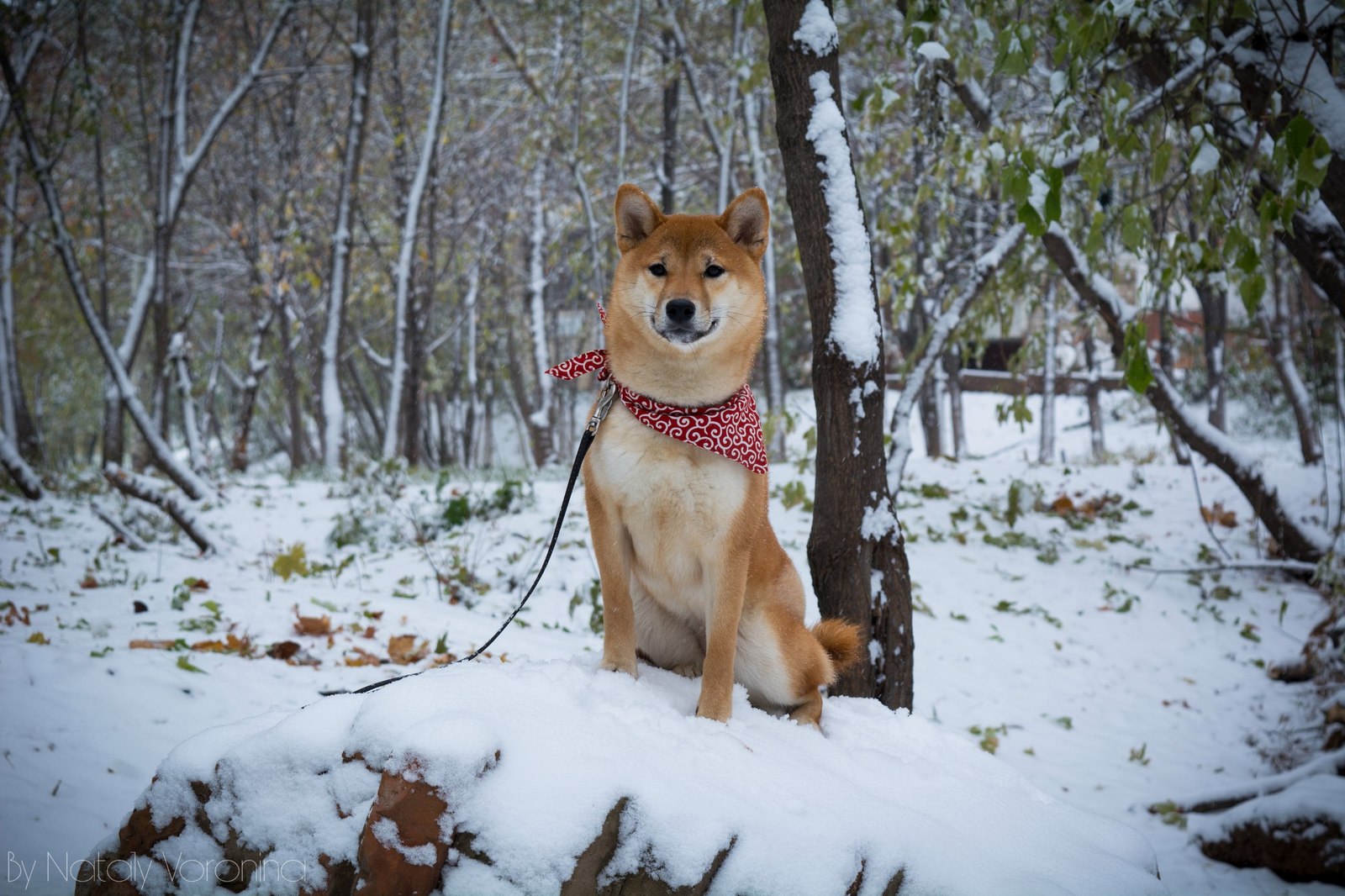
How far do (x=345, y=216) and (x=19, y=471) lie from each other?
426cm

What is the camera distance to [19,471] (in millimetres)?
7574

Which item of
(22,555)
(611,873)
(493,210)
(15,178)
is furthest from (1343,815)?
(493,210)

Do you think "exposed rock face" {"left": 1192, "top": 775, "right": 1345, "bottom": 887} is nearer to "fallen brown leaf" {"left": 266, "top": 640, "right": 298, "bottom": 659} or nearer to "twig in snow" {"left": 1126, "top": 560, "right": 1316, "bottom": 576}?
"twig in snow" {"left": 1126, "top": 560, "right": 1316, "bottom": 576}

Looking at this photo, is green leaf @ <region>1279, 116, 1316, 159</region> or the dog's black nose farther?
green leaf @ <region>1279, 116, 1316, 159</region>

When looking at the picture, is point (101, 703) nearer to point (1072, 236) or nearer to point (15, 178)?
point (1072, 236)

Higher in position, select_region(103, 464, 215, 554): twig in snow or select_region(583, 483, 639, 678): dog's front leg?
select_region(583, 483, 639, 678): dog's front leg

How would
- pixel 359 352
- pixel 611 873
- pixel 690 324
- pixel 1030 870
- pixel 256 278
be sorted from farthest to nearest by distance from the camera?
pixel 359 352
pixel 256 278
pixel 690 324
pixel 1030 870
pixel 611 873

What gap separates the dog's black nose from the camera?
2400 mm

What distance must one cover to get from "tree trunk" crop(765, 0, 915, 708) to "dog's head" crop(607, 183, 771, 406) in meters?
0.82

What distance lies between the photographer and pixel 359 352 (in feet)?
77.2

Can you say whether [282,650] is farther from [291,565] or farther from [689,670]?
[689,670]

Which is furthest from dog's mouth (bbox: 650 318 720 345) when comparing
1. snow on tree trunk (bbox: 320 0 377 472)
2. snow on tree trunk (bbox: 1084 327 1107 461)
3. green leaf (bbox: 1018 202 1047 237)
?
snow on tree trunk (bbox: 1084 327 1107 461)

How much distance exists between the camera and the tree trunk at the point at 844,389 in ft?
11.0

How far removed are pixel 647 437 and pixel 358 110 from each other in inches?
346
